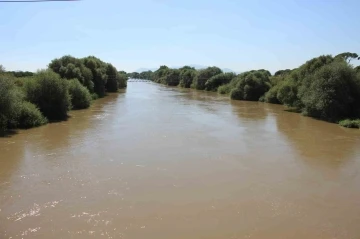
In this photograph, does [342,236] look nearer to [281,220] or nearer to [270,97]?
[281,220]

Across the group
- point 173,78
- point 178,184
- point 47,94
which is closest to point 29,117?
point 47,94

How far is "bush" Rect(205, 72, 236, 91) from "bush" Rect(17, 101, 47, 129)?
56503 millimetres

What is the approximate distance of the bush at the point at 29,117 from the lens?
27.2 metres

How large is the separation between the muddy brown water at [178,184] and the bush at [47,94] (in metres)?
5.30

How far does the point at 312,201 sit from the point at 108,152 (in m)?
11.7

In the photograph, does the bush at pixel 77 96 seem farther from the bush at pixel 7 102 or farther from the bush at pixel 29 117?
the bush at pixel 7 102

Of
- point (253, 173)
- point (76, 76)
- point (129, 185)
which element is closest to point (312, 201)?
point (253, 173)

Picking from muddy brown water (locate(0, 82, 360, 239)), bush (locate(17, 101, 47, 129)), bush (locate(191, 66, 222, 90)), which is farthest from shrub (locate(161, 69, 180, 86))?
muddy brown water (locate(0, 82, 360, 239))

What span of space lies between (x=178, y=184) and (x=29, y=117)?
1822cm

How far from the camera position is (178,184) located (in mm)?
14766

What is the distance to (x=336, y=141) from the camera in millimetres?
24469

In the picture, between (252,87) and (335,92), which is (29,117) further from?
(252,87)

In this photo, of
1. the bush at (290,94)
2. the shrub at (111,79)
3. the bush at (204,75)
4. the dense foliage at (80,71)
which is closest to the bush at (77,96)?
the dense foliage at (80,71)

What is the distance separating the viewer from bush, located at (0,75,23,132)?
2390 centimetres
